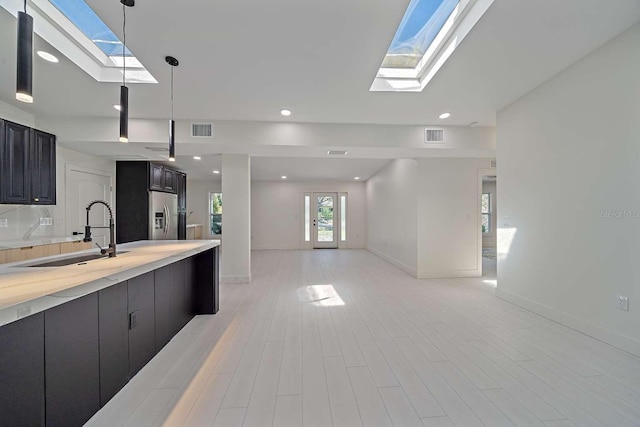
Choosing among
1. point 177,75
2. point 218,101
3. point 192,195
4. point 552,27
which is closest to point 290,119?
point 218,101

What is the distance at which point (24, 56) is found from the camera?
1.40 metres

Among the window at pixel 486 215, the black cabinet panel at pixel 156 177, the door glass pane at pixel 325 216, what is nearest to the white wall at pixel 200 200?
the black cabinet panel at pixel 156 177

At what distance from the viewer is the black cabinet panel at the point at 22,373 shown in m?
1.11

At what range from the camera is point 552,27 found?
83.0 inches

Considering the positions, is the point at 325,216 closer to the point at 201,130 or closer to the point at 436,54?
the point at 201,130

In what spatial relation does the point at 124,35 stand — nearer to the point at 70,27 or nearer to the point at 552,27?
the point at 70,27

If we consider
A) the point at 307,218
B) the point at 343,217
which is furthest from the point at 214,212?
the point at 343,217

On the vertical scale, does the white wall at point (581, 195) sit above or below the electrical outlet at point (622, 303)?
above

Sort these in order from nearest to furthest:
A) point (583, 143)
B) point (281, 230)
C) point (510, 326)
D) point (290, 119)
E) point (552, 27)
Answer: point (552, 27) → point (583, 143) → point (510, 326) → point (290, 119) → point (281, 230)

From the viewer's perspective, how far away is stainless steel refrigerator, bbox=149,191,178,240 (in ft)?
18.4

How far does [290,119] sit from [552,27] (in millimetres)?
2889

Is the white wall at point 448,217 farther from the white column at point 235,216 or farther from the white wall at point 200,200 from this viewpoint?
the white wall at point 200,200

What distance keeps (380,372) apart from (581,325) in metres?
2.19

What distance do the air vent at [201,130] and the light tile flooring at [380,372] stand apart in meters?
2.42
